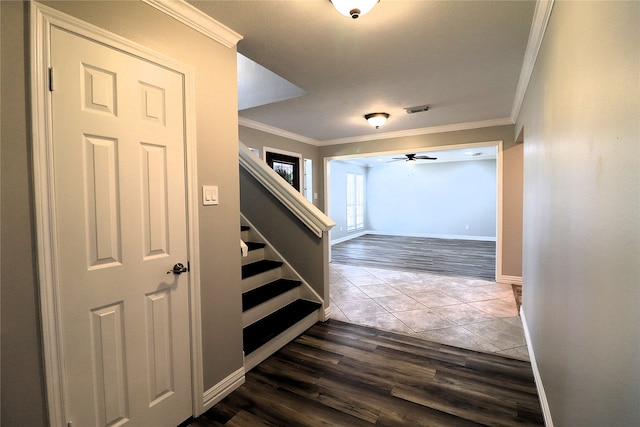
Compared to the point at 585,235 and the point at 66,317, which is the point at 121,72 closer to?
the point at 66,317

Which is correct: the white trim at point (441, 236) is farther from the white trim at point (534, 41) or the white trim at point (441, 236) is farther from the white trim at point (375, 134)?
the white trim at point (534, 41)

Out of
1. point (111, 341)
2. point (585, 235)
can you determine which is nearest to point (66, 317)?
point (111, 341)

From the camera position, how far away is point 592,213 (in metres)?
1.00

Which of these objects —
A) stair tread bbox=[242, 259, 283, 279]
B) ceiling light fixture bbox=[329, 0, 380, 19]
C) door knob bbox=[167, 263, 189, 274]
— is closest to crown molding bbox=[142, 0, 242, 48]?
ceiling light fixture bbox=[329, 0, 380, 19]

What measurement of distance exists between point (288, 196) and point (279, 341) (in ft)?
4.69

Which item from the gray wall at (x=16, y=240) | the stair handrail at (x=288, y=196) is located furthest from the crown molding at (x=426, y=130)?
the gray wall at (x=16, y=240)

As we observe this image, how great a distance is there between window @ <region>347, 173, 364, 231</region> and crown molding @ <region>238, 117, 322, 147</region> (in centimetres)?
350

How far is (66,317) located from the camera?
124cm

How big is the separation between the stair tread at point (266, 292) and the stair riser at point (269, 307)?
34mm

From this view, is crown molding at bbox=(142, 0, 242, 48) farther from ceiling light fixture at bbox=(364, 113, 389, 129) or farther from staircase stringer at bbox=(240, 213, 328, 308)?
ceiling light fixture at bbox=(364, 113, 389, 129)

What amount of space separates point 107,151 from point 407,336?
271cm

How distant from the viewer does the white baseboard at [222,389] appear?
184 centimetres

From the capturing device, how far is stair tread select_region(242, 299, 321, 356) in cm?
230

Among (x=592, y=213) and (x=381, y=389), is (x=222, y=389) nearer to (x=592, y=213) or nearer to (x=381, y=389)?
(x=381, y=389)
